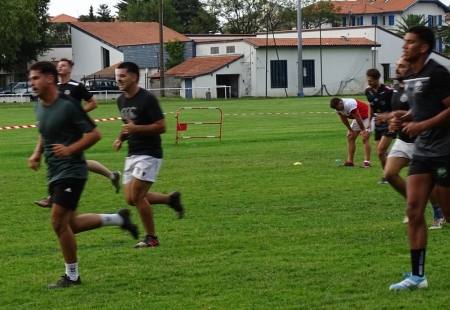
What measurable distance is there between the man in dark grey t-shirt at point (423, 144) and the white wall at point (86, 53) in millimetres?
81104

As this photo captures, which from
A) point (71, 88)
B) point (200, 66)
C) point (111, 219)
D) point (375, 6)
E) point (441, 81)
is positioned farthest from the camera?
point (375, 6)

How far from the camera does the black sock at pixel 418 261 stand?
23.2 ft

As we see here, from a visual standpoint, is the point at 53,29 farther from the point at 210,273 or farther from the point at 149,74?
the point at 210,273

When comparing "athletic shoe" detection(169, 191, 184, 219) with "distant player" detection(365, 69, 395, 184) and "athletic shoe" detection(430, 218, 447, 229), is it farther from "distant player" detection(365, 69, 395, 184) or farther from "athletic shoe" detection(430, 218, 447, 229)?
"distant player" detection(365, 69, 395, 184)

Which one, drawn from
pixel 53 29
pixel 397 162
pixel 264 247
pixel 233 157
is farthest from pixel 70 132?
pixel 53 29

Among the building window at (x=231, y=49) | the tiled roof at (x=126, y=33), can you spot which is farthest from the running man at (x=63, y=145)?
the tiled roof at (x=126, y=33)

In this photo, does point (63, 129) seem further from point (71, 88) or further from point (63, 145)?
point (71, 88)

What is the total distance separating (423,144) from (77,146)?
9.73ft

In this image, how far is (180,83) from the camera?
237ft

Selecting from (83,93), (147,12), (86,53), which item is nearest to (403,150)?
(83,93)

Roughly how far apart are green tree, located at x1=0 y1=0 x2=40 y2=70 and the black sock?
66142 millimetres

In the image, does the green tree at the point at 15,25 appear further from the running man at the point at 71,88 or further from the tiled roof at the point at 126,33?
the running man at the point at 71,88

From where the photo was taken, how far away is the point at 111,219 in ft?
27.0

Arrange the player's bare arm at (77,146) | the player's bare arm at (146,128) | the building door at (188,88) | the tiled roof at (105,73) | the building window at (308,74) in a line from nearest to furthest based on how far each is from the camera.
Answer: the player's bare arm at (77,146) < the player's bare arm at (146,128) < the building door at (188,88) < the building window at (308,74) < the tiled roof at (105,73)
